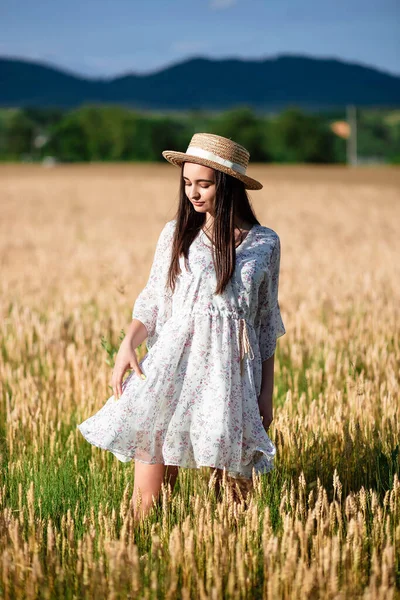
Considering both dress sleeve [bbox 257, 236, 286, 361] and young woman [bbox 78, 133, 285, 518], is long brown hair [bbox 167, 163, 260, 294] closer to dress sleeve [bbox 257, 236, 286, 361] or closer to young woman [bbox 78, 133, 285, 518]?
young woman [bbox 78, 133, 285, 518]

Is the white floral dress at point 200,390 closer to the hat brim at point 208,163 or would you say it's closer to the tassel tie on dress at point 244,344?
the tassel tie on dress at point 244,344

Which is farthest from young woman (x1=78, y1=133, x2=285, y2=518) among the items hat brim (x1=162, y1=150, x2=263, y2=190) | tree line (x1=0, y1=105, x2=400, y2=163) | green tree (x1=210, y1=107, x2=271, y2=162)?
green tree (x1=210, y1=107, x2=271, y2=162)

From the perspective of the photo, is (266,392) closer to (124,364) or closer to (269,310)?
(269,310)

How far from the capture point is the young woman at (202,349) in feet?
9.17

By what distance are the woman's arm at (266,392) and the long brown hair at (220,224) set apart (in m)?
0.37

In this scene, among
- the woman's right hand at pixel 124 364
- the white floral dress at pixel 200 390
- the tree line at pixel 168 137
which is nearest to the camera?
the white floral dress at pixel 200 390

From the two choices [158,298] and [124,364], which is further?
[158,298]

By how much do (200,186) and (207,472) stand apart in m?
1.13

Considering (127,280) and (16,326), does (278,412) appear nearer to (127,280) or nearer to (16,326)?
(16,326)

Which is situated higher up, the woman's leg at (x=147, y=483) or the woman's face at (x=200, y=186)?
the woman's face at (x=200, y=186)

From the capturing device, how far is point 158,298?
3.03 meters

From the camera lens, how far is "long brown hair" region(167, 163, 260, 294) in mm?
2861

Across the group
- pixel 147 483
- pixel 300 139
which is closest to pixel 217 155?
pixel 147 483

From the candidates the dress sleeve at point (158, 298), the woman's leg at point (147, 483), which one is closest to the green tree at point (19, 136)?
the dress sleeve at point (158, 298)
